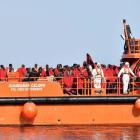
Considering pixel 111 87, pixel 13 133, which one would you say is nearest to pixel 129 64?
pixel 111 87

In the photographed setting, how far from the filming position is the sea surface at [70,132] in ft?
52.2

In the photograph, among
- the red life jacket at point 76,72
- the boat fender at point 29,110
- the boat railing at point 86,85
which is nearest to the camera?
the boat fender at point 29,110

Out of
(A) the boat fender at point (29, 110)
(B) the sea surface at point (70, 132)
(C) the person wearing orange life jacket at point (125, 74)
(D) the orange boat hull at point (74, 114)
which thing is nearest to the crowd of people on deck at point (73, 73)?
(C) the person wearing orange life jacket at point (125, 74)

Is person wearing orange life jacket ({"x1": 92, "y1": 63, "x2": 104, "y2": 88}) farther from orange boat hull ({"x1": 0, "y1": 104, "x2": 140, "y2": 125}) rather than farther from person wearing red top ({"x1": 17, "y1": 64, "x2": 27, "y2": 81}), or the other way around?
person wearing red top ({"x1": 17, "y1": 64, "x2": 27, "y2": 81})

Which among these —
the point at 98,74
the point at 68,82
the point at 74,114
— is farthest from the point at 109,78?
the point at 74,114

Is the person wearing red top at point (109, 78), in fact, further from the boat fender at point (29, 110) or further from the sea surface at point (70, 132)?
the boat fender at point (29, 110)

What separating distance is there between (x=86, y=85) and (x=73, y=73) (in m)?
0.59

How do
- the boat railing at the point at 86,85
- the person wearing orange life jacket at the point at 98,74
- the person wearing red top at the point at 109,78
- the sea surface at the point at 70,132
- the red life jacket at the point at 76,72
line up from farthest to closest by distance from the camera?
the person wearing red top at the point at 109,78 < the red life jacket at the point at 76,72 < the person wearing orange life jacket at the point at 98,74 < the boat railing at the point at 86,85 < the sea surface at the point at 70,132

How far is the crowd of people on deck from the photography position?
61.1ft

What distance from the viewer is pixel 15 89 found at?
18.4 meters

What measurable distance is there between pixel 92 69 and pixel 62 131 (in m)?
3.07

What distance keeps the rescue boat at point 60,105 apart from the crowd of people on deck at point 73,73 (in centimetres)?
27

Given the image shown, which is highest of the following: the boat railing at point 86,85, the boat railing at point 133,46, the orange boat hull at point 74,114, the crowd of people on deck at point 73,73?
the boat railing at point 133,46

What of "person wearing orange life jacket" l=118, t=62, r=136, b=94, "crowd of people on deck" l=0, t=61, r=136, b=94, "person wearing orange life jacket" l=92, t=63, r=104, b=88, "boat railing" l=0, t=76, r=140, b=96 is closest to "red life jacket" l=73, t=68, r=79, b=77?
"crowd of people on deck" l=0, t=61, r=136, b=94
